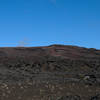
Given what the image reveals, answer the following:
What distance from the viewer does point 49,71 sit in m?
11.6

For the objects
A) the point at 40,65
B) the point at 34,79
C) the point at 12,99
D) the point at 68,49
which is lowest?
the point at 12,99

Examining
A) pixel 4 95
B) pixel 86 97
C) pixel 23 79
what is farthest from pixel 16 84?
pixel 86 97

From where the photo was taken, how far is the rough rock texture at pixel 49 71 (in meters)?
10.2

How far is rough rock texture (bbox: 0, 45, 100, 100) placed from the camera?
1016cm

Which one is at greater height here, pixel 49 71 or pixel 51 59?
pixel 51 59

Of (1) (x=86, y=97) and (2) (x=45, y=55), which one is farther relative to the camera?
(2) (x=45, y=55)

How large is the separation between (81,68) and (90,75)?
2.21ft

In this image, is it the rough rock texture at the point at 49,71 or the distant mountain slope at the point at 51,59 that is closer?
the rough rock texture at the point at 49,71

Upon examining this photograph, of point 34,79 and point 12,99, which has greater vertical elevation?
point 34,79

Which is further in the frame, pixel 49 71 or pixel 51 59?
pixel 51 59

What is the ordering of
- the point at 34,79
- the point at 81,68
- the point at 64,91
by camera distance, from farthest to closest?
the point at 81,68, the point at 34,79, the point at 64,91

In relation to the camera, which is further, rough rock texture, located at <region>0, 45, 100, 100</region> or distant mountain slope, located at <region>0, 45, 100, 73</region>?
distant mountain slope, located at <region>0, 45, 100, 73</region>

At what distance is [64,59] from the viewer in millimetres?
11984

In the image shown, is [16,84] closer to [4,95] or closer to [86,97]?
[4,95]
